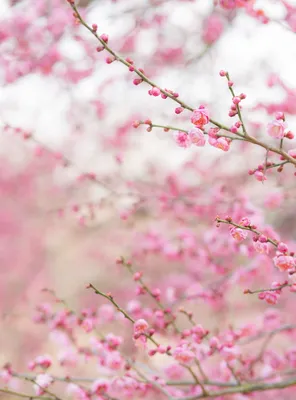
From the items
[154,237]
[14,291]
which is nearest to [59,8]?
[154,237]

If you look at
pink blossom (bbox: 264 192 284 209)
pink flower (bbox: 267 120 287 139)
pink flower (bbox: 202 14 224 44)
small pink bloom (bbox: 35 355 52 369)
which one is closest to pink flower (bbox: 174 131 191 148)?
pink flower (bbox: 267 120 287 139)

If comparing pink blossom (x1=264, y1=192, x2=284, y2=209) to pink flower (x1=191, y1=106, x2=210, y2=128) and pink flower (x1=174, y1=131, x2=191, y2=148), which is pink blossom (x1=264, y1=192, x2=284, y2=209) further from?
pink flower (x1=191, y1=106, x2=210, y2=128)

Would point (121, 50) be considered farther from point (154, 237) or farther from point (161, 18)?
point (154, 237)

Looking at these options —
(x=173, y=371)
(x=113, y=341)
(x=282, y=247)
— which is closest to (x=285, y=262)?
(x=282, y=247)

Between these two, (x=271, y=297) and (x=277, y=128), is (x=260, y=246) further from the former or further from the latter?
(x=277, y=128)

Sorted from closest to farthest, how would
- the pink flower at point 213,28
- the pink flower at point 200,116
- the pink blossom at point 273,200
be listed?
the pink flower at point 200,116 < the pink blossom at point 273,200 < the pink flower at point 213,28

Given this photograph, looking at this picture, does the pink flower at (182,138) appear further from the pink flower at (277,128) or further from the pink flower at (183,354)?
the pink flower at (183,354)

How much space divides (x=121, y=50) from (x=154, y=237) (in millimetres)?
1954

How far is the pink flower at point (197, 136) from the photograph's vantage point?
201cm

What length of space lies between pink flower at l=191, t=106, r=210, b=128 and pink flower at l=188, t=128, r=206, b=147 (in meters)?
0.05

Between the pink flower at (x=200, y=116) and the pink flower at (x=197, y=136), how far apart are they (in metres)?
0.05

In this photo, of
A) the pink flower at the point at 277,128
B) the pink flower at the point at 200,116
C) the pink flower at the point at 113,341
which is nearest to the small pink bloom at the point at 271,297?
the pink flower at the point at 277,128

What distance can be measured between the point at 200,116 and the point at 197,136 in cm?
11

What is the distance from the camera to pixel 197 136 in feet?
6.62
